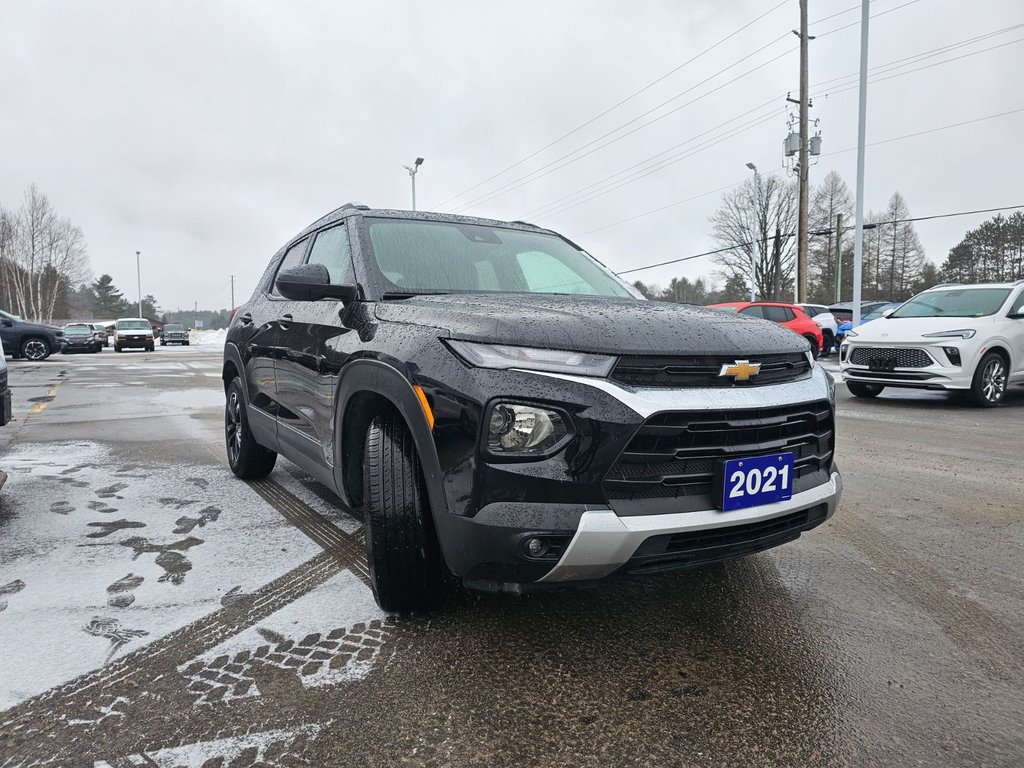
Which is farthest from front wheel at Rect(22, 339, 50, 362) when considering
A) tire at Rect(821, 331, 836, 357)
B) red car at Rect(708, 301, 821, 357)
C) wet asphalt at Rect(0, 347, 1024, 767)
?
tire at Rect(821, 331, 836, 357)

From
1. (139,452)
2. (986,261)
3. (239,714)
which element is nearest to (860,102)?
(139,452)

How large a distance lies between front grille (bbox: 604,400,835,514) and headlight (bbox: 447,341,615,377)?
0.72 ft

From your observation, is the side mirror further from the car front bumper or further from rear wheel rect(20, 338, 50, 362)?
rear wheel rect(20, 338, 50, 362)

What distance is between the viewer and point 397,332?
93.5 inches

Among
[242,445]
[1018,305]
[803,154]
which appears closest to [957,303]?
[1018,305]

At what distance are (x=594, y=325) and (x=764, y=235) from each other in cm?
5514

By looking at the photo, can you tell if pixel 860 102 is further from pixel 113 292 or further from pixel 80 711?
pixel 113 292

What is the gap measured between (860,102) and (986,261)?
42.0 metres

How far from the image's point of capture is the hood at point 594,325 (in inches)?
80.4

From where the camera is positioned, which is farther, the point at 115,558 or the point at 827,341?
the point at 827,341

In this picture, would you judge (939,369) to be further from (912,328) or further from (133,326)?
(133,326)

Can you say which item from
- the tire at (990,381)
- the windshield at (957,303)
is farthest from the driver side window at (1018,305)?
the tire at (990,381)

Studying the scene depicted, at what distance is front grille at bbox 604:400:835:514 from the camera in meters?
1.92

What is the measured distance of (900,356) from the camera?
838 centimetres
